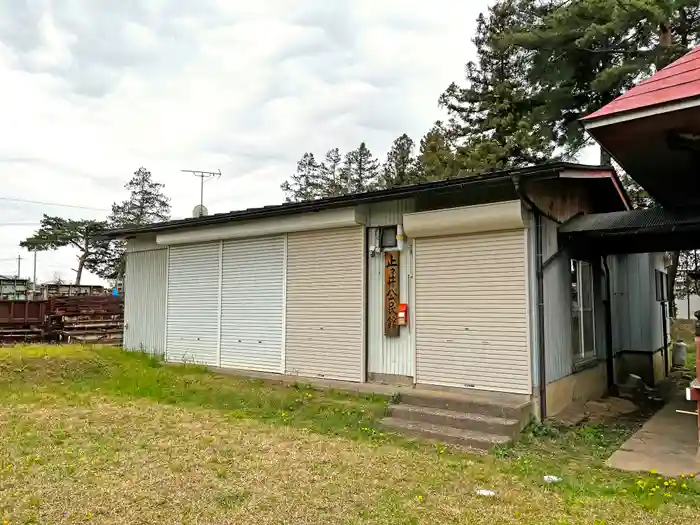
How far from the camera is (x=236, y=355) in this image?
8625 millimetres

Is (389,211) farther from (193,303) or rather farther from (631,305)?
(631,305)

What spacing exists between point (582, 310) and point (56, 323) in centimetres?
1450

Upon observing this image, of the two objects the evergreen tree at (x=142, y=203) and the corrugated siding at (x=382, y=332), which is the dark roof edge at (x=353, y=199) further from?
the evergreen tree at (x=142, y=203)

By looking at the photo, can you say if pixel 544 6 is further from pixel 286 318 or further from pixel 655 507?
pixel 655 507

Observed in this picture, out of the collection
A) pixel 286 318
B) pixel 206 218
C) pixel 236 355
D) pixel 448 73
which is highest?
pixel 448 73

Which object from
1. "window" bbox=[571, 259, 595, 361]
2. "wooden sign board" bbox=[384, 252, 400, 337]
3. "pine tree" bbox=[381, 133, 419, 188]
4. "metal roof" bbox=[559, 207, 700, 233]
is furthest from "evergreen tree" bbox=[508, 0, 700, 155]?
"pine tree" bbox=[381, 133, 419, 188]

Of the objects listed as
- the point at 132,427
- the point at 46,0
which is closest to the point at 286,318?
the point at 132,427

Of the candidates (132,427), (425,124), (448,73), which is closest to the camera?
(132,427)

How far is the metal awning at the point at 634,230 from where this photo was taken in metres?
6.02

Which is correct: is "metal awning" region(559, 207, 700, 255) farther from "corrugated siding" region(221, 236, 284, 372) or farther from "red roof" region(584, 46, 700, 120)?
"corrugated siding" region(221, 236, 284, 372)

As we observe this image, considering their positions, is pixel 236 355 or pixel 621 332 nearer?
pixel 236 355

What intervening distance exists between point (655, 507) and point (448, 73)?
74.8ft

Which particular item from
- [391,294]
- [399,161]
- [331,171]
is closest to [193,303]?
[391,294]

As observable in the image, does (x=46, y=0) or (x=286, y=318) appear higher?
(x=46, y=0)
